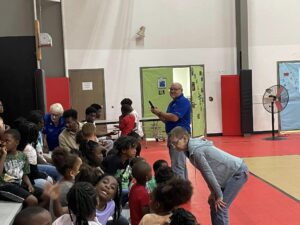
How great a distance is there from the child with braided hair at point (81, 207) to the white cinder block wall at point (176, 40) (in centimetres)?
1033

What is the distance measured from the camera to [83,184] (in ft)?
9.96

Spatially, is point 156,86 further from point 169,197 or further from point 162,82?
point 169,197

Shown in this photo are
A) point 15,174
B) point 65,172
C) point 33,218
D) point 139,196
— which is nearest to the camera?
point 33,218

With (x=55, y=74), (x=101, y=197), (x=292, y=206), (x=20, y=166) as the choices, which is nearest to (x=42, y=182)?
(x=20, y=166)

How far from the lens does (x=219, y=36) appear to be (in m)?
13.6

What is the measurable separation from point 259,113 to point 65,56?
20.1 ft

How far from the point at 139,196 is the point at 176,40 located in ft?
33.1

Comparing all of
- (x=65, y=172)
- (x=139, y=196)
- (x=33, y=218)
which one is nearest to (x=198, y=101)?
(x=65, y=172)

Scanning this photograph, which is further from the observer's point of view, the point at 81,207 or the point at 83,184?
the point at 83,184

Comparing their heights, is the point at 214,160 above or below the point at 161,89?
below

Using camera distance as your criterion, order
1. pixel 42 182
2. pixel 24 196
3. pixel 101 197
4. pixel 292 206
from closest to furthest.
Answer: pixel 101 197, pixel 24 196, pixel 42 182, pixel 292 206

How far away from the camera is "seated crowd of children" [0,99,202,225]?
292 centimetres

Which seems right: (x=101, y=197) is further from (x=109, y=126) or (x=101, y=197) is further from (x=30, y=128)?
(x=109, y=126)

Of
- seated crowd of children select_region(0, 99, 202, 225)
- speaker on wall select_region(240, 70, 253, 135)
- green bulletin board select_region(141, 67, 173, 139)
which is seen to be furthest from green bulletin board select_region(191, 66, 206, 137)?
seated crowd of children select_region(0, 99, 202, 225)
